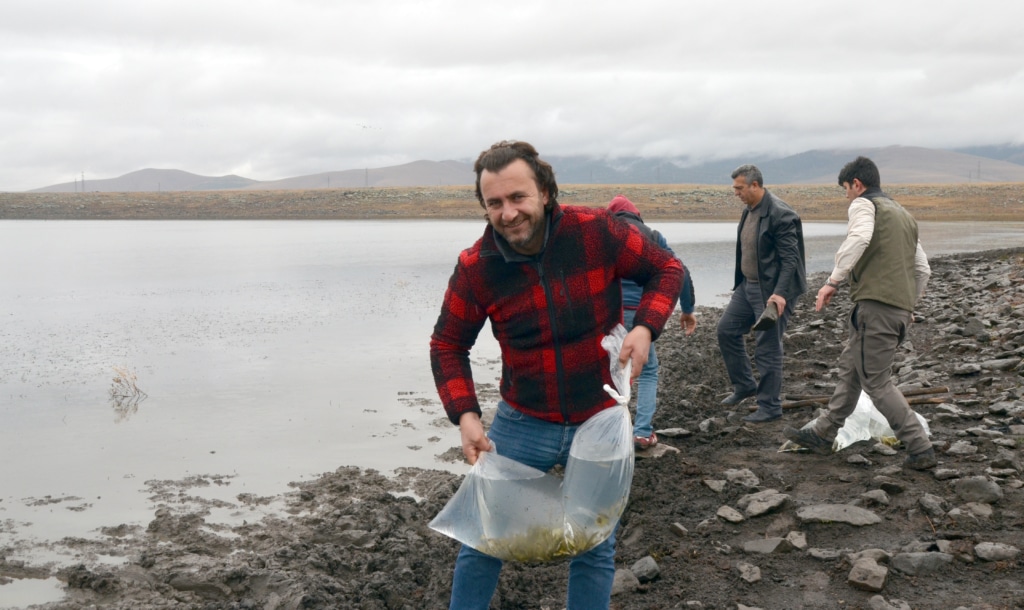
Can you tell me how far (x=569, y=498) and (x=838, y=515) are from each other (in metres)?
2.22

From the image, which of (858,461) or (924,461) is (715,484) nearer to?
(858,461)

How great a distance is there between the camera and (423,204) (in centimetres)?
7812

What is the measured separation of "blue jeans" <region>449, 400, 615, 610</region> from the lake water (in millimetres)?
3121

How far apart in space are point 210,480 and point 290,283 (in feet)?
48.7

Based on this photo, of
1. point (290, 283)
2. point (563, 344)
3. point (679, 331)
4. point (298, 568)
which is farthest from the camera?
point (290, 283)

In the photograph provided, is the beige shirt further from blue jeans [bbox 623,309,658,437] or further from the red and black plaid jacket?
the red and black plaid jacket

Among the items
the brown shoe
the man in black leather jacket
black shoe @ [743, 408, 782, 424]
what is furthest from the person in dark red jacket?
black shoe @ [743, 408, 782, 424]

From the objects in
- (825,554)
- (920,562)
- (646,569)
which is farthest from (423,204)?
(920,562)

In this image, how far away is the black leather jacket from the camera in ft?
22.1

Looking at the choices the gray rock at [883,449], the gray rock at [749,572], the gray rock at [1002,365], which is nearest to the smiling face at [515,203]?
the gray rock at [749,572]

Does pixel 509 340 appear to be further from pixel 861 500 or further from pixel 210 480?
pixel 210 480

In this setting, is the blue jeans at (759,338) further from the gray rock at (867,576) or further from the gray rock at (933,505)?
the gray rock at (867,576)

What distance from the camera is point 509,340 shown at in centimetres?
322

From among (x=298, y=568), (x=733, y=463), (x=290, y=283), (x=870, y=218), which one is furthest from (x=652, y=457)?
(x=290, y=283)
